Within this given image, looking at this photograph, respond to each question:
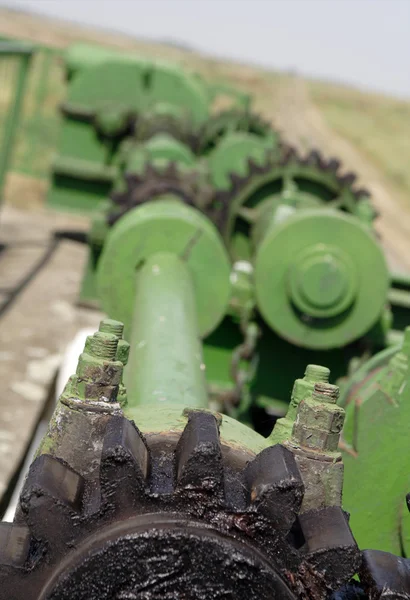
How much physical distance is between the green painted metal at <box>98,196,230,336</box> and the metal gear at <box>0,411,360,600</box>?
1928 millimetres

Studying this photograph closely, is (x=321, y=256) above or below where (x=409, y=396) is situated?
below

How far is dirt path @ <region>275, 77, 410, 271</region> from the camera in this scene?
672 inches

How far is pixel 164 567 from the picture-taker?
3.31 ft

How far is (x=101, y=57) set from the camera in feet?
30.5

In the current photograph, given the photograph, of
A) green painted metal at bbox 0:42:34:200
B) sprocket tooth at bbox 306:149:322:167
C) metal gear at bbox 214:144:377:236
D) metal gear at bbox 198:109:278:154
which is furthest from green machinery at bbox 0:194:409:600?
metal gear at bbox 198:109:278:154

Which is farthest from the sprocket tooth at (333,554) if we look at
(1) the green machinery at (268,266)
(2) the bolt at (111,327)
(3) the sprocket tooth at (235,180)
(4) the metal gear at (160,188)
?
(3) the sprocket tooth at (235,180)

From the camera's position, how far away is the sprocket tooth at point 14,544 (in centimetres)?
106

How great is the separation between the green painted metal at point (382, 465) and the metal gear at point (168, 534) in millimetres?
529

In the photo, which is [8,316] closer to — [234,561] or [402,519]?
[402,519]

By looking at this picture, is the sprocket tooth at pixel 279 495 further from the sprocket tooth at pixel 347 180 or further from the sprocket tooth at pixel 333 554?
the sprocket tooth at pixel 347 180

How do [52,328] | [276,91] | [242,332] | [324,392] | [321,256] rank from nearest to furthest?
1. [324,392]
2. [321,256]
3. [242,332]
4. [52,328]
5. [276,91]

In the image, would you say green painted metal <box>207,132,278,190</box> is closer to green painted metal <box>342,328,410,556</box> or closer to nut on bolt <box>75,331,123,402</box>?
green painted metal <box>342,328,410,556</box>

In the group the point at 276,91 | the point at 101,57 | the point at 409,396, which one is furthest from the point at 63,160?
the point at 276,91

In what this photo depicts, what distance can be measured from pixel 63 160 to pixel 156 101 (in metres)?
1.29
